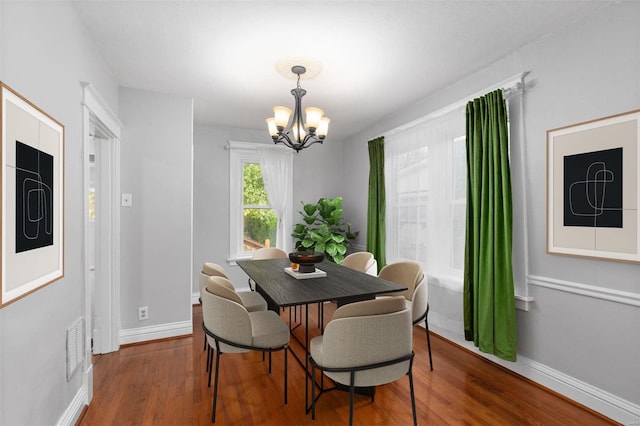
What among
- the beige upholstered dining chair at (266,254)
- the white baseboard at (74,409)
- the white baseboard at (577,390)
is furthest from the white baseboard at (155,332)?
the white baseboard at (577,390)

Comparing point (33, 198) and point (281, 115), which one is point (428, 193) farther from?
point (33, 198)

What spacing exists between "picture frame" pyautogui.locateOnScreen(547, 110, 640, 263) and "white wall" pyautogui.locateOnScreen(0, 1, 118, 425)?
319 centimetres

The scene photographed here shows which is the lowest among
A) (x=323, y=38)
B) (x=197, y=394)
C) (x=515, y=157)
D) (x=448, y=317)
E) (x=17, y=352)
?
(x=197, y=394)

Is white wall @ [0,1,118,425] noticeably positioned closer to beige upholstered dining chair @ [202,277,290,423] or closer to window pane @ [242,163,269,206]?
beige upholstered dining chair @ [202,277,290,423]

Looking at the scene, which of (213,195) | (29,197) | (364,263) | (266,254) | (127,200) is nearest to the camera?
(29,197)

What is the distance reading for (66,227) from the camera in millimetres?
1908

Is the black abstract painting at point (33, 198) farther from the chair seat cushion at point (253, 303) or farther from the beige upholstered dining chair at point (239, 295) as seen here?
the chair seat cushion at point (253, 303)

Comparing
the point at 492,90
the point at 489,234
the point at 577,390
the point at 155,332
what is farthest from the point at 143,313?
the point at 492,90

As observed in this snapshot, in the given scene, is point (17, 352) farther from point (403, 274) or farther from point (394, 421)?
point (403, 274)

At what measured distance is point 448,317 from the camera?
3.25 metres

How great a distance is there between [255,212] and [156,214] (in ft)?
6.09

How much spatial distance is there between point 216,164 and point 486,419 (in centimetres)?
433

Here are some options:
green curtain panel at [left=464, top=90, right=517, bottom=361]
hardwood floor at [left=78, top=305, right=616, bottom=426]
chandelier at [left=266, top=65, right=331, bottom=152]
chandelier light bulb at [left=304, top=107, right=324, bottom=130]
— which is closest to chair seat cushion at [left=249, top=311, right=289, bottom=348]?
hardwood floor at [left=78, top=305, right=616, bottom=426]

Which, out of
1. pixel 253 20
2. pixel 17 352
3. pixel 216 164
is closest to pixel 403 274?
pixel 253 20
